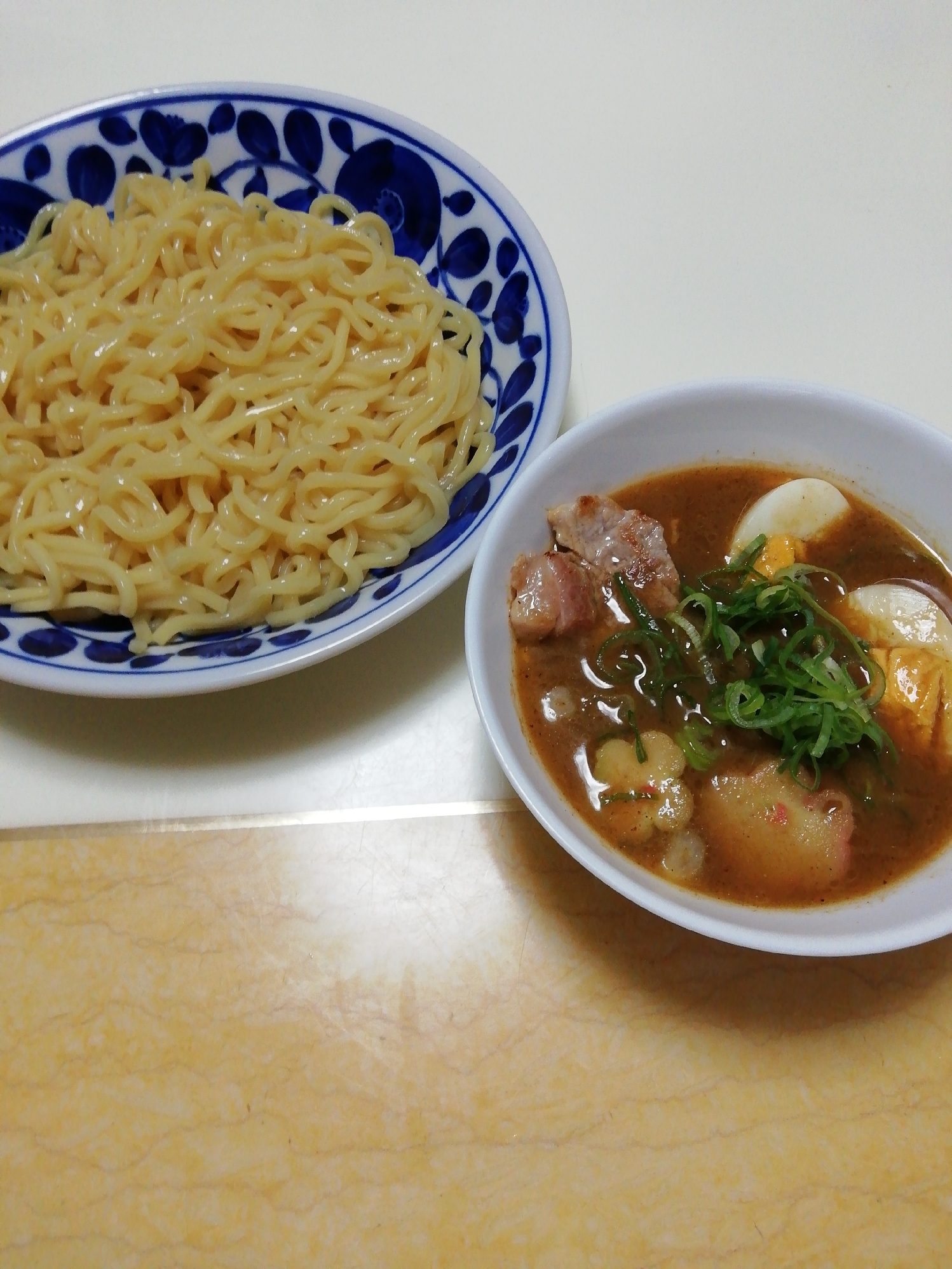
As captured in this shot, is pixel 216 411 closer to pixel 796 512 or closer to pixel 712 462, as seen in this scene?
pixel 712 462

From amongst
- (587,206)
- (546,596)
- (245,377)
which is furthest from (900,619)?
(587,206)

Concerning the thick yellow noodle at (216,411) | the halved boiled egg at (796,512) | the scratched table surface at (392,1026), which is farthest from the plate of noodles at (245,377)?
the halved boiled egg at (796,512)

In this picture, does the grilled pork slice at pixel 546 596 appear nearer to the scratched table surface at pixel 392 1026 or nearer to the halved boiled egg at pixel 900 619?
the scratched table surface at pixel 392 1026

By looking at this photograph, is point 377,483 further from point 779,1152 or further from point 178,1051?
point 779,1152

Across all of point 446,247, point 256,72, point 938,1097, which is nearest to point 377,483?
point 446,247

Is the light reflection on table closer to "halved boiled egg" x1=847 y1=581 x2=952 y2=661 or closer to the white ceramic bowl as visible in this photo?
the white ceramic bowl
